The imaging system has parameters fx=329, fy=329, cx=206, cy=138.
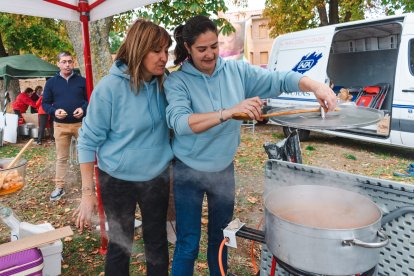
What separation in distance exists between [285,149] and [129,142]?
3.36 feet

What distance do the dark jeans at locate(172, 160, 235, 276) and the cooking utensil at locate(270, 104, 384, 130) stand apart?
587mm

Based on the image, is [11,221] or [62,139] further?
[62,139]

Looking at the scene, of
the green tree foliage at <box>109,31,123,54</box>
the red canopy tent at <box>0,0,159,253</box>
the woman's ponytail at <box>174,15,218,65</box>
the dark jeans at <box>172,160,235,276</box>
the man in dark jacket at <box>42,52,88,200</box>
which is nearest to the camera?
the woman's ponytail at <box>174,15,218,65</box>

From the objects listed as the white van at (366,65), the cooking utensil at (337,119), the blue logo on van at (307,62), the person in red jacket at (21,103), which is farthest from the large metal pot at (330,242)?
the person in red jacket at (21,103)

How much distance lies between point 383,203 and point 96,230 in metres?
2.85

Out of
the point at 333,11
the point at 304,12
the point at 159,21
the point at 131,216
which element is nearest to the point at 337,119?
the point at 131,216

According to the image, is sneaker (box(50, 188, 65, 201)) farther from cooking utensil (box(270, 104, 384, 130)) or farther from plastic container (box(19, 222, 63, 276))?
cooking utensil (box(270, 104, 384, 130))

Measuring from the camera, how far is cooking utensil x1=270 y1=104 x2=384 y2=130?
153 centimetres

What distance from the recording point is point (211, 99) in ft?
6.34

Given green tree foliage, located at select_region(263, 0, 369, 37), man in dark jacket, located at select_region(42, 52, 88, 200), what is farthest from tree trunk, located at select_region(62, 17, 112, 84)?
green tree foliage, located at select_region(263, 0, 369, 37)

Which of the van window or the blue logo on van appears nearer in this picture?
the van window

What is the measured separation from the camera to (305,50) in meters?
7.60

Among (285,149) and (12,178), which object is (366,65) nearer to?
(285,149)

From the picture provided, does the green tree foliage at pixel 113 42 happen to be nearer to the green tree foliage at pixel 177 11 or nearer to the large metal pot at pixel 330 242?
the green tree foliage at pixel 177 11
